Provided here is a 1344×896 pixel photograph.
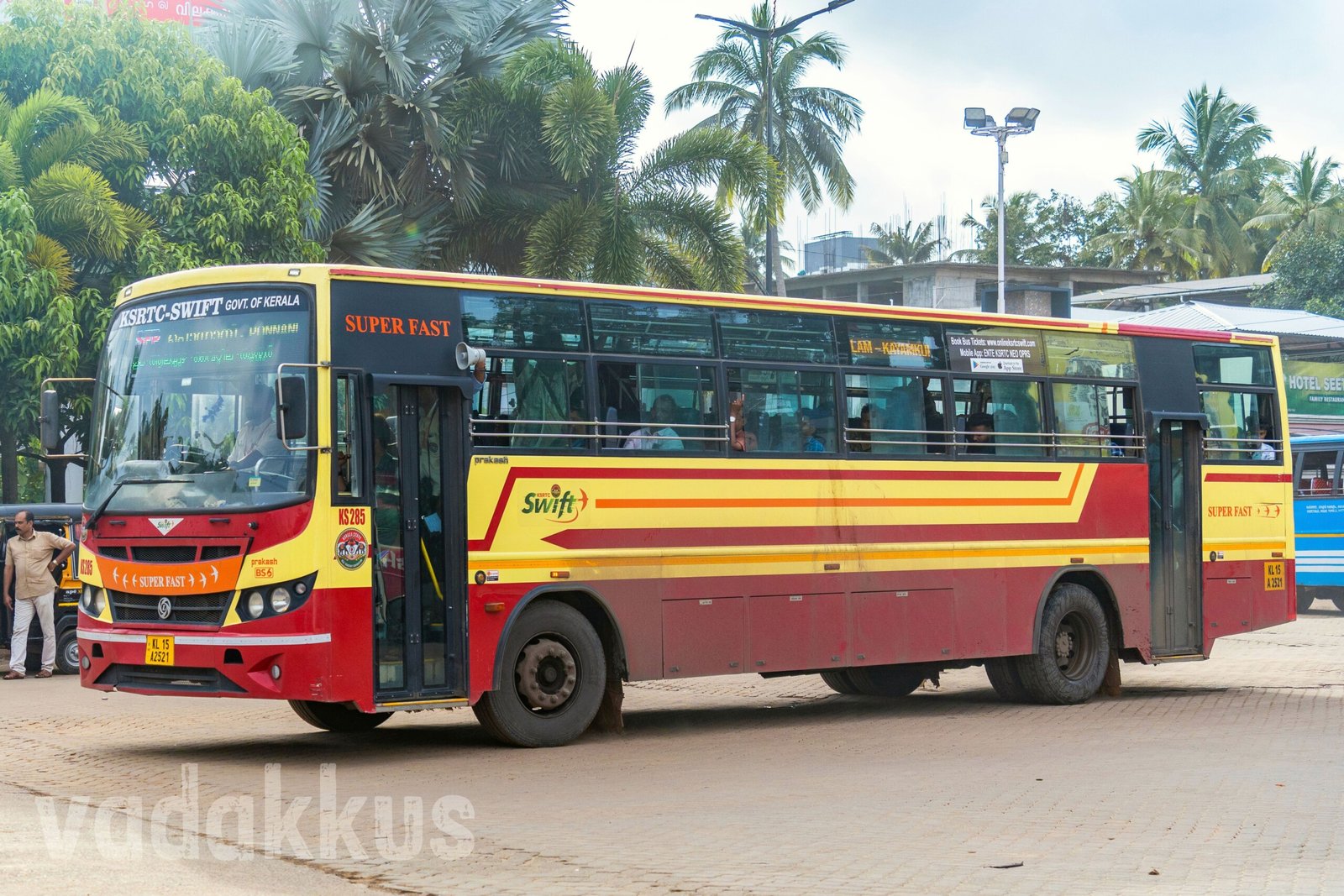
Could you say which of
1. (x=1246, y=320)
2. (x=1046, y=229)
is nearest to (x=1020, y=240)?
(x=1046, y=229)

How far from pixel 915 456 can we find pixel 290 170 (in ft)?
42.8

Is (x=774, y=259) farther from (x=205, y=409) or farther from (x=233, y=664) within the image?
(x=233, y=664)

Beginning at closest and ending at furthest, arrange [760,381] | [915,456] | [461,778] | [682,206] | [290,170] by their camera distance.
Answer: [461,778] → [760,381] → [915,456] → [290,170] → [682,206]

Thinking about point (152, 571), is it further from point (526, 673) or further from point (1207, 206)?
point (1207, 206)

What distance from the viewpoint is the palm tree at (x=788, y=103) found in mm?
43531

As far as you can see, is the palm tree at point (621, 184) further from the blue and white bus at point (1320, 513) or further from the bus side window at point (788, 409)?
the bus side window at point (788, 409)

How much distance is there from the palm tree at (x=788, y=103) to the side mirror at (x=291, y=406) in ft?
105

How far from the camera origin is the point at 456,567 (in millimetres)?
12328

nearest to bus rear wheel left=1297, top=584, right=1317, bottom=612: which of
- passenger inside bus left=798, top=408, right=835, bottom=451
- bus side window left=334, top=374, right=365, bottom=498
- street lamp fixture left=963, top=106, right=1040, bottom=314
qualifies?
street lamp fixture left=963, top=106, right=1040, bottom=314

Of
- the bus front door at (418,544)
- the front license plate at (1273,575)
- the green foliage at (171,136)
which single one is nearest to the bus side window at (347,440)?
the bus front door at (418,544)

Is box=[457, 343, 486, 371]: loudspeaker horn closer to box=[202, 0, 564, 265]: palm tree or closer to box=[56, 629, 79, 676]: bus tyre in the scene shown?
box=[56, 629, 79, 676]: bus tyre

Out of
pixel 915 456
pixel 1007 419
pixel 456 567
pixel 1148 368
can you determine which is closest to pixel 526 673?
pixel 456 567

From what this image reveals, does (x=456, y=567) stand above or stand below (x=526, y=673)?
above

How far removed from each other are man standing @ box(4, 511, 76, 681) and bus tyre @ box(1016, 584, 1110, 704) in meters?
10.8
